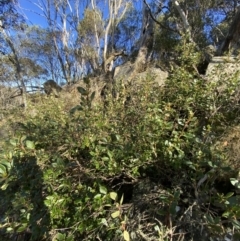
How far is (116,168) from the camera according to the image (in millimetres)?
1411

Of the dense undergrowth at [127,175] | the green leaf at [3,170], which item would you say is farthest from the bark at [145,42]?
the green leaf at [3,170]

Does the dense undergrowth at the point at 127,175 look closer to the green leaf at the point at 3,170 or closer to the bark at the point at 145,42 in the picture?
the green leaf at the point at 3,170

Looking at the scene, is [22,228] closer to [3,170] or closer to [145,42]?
[3,170]

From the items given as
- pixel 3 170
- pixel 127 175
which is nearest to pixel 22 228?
pixel 3 170

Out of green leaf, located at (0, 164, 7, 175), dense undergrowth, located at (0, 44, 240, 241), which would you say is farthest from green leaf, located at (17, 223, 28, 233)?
green leaf, located at (0, 164, 7, 175)

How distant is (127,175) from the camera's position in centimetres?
155

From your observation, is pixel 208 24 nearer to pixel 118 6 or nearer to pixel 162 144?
pixel 118 6

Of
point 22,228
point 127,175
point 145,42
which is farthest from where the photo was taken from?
point 145,42

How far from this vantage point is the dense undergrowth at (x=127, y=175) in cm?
126

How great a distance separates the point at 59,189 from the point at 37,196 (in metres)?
0.19

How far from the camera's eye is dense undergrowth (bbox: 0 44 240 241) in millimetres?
1257

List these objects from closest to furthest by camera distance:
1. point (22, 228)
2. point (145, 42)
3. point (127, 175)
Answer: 1. point (22, 228)
2. point (127, 175)
3. point (145, 42)

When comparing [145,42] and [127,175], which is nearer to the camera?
[127,175]

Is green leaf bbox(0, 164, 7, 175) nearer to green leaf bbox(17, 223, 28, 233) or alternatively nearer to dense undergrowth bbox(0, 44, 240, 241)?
dense undergrowth bbox(0, 44, 240, 241)
